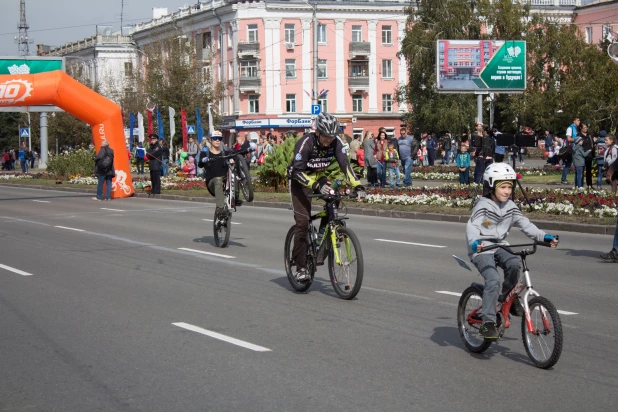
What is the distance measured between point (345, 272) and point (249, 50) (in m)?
72.7

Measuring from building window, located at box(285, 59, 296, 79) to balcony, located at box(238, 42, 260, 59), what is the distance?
108 inches

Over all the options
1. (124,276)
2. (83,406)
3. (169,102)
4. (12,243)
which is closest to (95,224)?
(12,243)

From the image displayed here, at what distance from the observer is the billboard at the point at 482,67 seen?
1483 inches

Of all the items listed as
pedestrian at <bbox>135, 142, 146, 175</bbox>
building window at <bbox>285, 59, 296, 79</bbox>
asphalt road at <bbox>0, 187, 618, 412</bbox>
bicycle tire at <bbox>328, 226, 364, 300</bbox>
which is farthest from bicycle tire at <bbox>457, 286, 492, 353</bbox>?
building window at <bbox>285, 59, 296, 79</bbox>

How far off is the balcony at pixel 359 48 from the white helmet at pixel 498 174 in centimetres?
7652

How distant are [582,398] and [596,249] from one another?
8925 millimetres

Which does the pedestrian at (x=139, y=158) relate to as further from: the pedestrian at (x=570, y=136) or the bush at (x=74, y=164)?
the pedestrian at (x=570, y=136)

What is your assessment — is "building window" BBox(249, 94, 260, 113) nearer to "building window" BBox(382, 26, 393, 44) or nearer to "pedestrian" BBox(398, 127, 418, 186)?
"building window" BBox(382, 26, 393, 44)

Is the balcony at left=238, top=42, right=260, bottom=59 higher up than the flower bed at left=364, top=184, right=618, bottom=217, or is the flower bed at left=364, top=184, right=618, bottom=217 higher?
the balcony at left=238, top=42, right=260, bottom=59

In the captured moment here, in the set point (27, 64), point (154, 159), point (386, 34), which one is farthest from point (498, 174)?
point (386, 34)

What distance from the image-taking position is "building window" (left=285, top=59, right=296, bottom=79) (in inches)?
3228

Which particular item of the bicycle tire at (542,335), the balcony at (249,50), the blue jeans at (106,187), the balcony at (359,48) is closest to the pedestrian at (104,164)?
the blue jeans at (106,187)

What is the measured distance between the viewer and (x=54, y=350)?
762 cm

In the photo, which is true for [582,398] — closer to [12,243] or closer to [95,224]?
[12,243]
